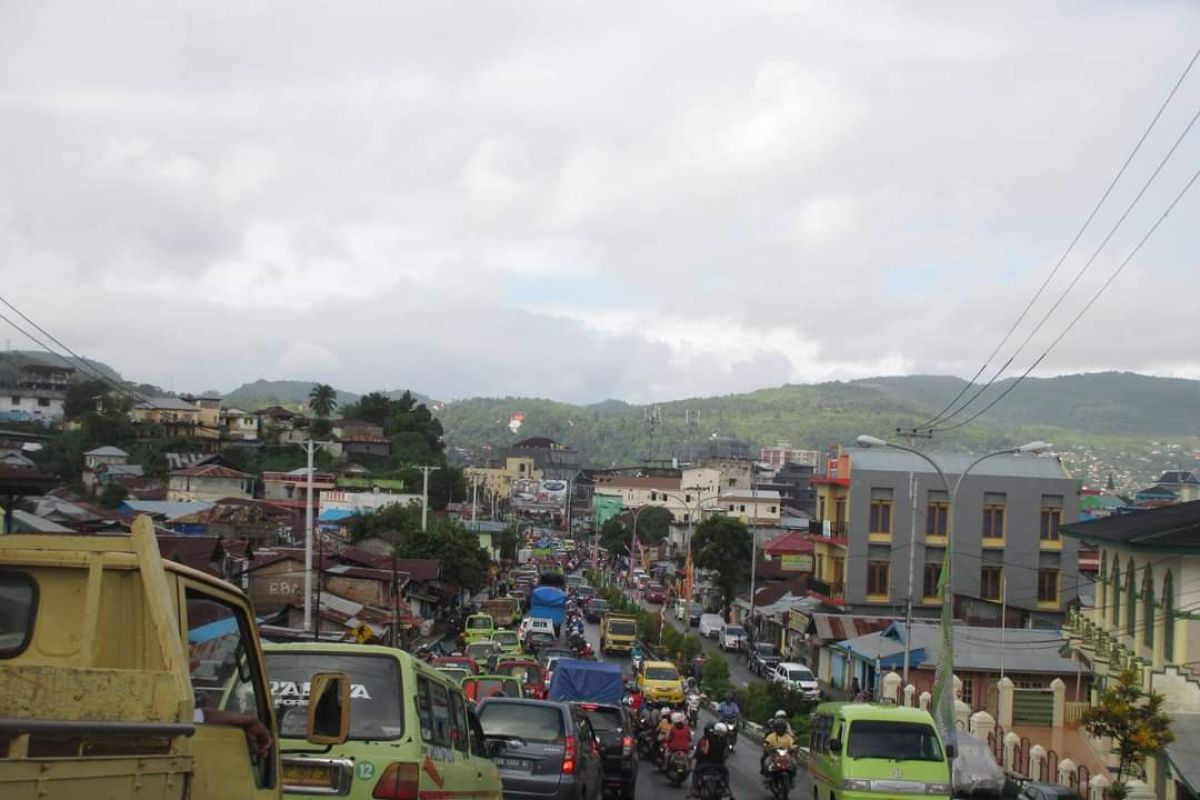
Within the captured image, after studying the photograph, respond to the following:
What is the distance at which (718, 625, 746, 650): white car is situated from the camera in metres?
72.3

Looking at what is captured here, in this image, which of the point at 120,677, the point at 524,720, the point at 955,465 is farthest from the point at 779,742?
the point at 955,465

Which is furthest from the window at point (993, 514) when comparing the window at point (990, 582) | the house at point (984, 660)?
A: the house at point (984, 660)

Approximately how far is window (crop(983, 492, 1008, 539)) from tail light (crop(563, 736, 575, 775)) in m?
51.1

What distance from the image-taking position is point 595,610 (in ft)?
278

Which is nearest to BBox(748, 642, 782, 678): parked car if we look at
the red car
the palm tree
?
the red car

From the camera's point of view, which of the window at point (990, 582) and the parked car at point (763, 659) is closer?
the parked car at point (763, 659)

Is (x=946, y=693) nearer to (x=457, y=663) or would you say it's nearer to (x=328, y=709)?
(x=457, y=663)

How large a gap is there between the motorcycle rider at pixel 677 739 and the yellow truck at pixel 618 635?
33190 millimetres

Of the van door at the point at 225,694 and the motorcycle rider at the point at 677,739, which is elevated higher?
the van door at the point at 225,694

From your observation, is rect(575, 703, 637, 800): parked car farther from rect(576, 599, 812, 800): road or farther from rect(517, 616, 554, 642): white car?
rect(517, 616, 554, 642): white car

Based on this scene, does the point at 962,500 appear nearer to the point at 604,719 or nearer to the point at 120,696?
the point at 604,719

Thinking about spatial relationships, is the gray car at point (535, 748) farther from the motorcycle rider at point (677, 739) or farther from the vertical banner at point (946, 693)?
the vertical banner at point (946, 693)

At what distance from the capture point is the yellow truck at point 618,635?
203 ft

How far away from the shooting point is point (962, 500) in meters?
63.9
